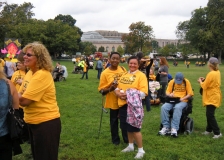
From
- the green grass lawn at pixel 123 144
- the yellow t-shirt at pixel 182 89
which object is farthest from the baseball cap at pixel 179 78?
the green grass lawn at pixel 123 144

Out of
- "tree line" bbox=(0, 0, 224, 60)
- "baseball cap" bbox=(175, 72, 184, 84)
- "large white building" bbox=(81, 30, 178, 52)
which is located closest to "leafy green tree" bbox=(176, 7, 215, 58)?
"tree line" bbox=(0, 0, 224, 60)

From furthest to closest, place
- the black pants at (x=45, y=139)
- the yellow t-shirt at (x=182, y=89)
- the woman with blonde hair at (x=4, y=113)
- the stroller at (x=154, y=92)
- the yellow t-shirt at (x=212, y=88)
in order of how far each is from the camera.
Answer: the stroller at (x=154, y=92) → the yellow t-shirt at (x=182, y=89) → the yellow t-shirt at (x=212, y=88) → the black pants at (x=45, y=139) → the woman with blonde hair at (x=4, y=113)

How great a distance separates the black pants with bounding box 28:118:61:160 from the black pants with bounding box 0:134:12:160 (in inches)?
11.5

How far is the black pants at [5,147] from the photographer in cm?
315

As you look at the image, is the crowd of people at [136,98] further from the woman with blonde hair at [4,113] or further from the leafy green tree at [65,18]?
the leafy green tree at [65,18]

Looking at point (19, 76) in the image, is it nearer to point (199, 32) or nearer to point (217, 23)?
point (217, 23)

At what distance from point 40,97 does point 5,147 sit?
26.1 inches

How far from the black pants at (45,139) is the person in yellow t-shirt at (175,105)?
3712 mm

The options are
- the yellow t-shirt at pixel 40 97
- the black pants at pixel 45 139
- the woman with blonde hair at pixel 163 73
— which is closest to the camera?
the yellow t-shirt at pixel 40 97

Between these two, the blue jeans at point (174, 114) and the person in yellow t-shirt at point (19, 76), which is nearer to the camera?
the person in yellow t-shirt at point (19, 76)

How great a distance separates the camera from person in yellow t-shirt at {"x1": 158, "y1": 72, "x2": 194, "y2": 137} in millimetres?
6504

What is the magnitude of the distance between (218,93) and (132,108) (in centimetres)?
247

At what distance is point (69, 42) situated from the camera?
61.3m

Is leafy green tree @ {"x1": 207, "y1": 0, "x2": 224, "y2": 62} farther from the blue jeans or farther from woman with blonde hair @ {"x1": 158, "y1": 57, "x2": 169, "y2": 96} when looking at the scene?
the blue jeans
